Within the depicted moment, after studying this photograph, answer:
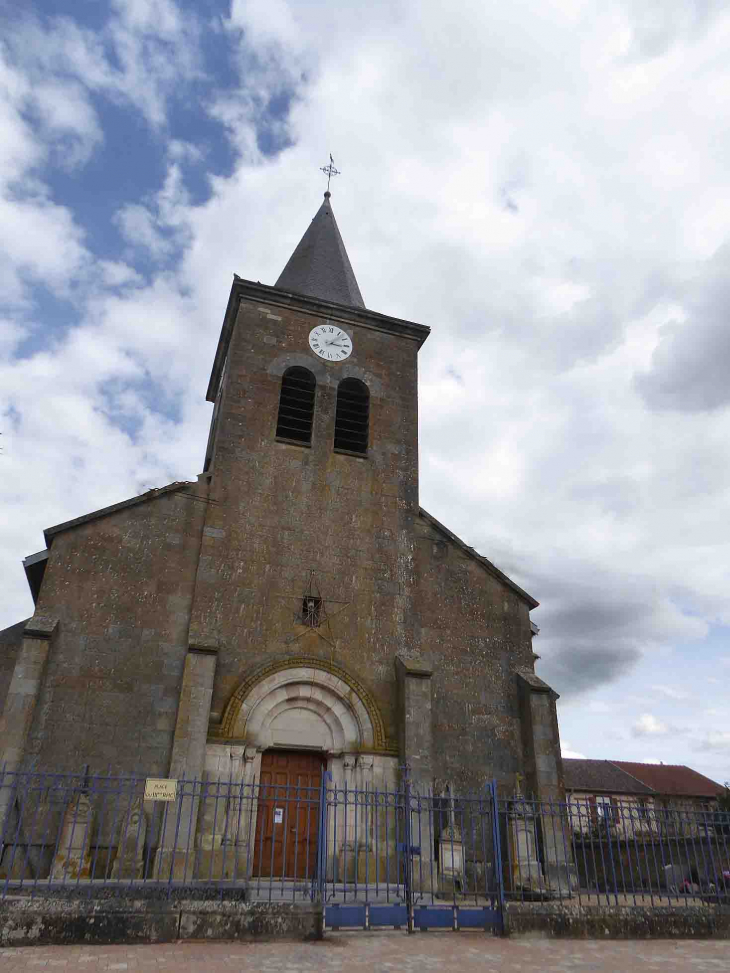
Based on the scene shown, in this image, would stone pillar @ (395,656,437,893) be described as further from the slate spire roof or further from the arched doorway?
the slate spire roof

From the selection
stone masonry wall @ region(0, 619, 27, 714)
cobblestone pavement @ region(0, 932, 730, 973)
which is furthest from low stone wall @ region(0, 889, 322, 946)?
stone masonry wall @ region(0, 619, 27, 714)

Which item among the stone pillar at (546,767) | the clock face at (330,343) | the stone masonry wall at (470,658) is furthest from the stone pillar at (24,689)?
the stone pillar at (546,767)

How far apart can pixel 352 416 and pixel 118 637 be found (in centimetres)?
738

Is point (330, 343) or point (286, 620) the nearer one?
point (286, 620)

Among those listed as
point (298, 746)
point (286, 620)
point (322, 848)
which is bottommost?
point (322, 848)

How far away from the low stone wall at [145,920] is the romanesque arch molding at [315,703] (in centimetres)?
508

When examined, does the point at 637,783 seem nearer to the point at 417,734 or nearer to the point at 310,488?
the point at 417,734

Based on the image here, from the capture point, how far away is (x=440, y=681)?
14203 millimetres

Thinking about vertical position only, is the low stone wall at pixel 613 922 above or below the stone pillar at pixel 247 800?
below

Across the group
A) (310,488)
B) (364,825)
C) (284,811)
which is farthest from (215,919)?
(310,488)

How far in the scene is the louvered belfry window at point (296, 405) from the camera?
16.0m

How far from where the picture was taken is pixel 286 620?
13.8 meters

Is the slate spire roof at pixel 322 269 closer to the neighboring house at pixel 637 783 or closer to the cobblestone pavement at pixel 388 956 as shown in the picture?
the cobblestone pavement at pixel 388 956

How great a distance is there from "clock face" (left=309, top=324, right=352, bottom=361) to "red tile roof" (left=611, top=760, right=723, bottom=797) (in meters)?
41.3
